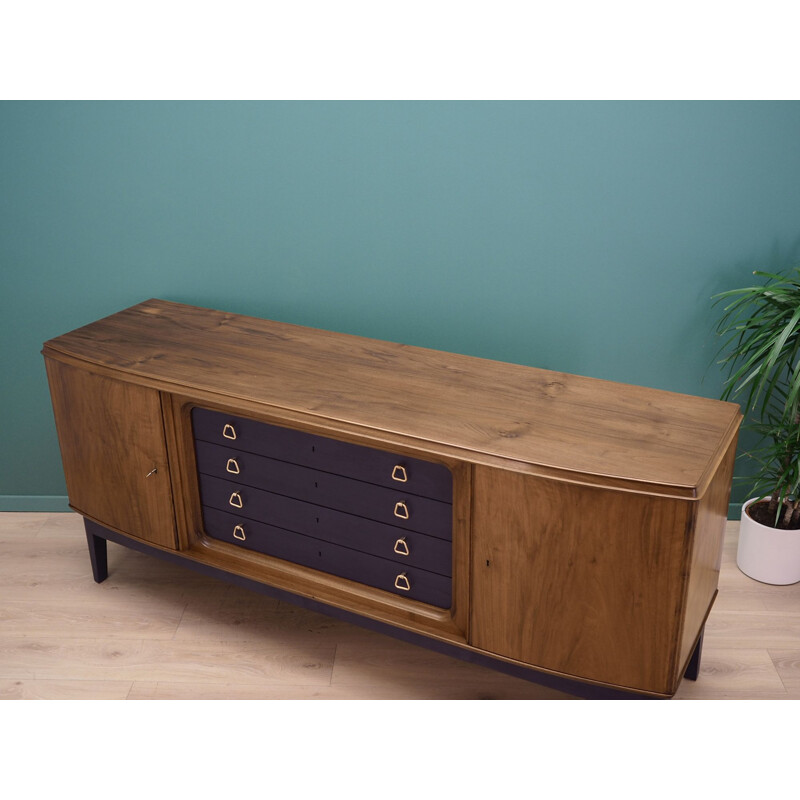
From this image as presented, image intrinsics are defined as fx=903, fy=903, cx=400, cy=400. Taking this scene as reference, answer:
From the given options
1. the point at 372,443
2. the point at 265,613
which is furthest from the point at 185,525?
the point at 372,443

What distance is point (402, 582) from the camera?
2.14m

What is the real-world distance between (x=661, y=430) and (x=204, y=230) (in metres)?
1.49

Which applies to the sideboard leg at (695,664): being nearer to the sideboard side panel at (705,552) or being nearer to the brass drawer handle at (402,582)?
the sideboard side panel at (705,552)

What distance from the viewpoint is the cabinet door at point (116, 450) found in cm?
232

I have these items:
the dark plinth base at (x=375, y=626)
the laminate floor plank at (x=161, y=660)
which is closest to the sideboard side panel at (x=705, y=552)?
the dark plinth base at (x=375, y=626)

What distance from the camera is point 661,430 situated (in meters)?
1.94

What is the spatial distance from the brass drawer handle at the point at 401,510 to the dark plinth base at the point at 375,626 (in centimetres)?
29

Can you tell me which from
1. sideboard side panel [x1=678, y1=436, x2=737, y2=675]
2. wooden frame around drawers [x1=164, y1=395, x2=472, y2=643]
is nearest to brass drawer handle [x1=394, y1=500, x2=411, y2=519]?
wooden frame around drawers [x1=164, y1=395, x2=472, y2=643]

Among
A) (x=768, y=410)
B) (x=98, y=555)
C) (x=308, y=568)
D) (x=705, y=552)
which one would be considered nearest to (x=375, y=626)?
(x=308, y=568)

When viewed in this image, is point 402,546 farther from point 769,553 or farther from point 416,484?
point 769,553

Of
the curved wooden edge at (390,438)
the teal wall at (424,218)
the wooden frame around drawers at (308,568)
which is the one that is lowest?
the wooden frame around drawers at (308,568)

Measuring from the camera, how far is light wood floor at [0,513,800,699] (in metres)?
2.29

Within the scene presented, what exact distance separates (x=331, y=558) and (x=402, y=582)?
0.21 metres
